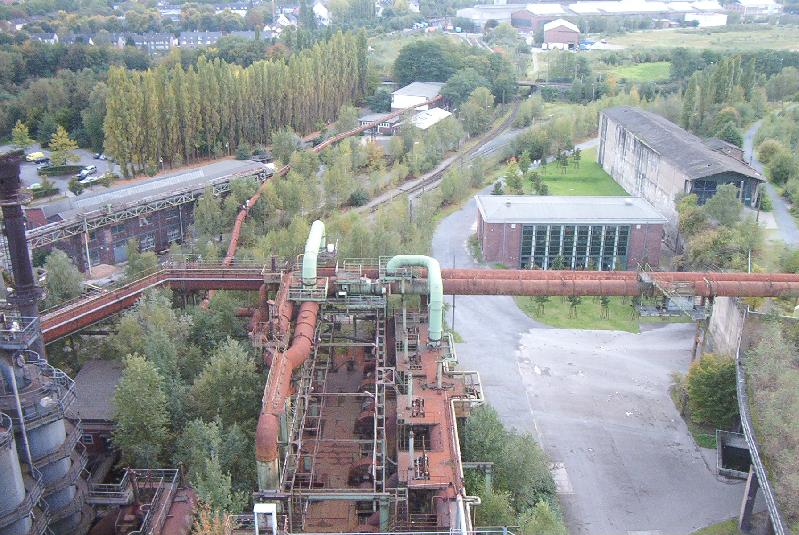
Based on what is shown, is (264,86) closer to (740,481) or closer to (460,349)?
(460,349)

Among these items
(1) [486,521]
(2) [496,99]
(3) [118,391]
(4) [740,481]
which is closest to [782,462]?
(4) [740,481]

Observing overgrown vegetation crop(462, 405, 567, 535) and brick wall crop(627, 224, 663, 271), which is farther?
brick wall crop(627, 224, 663, 271)

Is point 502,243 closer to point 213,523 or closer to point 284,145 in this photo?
point 284,145

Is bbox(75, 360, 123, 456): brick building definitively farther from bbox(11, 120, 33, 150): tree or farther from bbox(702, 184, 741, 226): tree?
bbox(11, 120, 33, 150): tree

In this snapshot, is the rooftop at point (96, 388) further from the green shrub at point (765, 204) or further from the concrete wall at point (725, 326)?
the green shrub at point (765, 204)

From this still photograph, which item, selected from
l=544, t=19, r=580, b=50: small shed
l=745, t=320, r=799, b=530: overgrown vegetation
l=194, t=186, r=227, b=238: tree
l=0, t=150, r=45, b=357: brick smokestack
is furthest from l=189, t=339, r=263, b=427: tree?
l=544, t=19, r=580, b=50: small shed

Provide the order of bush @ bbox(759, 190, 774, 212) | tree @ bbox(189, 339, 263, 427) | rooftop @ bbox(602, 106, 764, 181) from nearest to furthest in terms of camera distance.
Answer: tree @ bbox(189, 339, 263, 427)
rooftop @ bbox(602, 106, 764, 181)
bush @ bbox(759, 190, 774, 212)

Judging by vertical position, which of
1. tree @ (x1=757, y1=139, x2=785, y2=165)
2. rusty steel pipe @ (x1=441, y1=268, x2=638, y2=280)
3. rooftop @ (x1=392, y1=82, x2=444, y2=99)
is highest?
rooftop @ (x1=392, y1=82, x2=444, y2=99)

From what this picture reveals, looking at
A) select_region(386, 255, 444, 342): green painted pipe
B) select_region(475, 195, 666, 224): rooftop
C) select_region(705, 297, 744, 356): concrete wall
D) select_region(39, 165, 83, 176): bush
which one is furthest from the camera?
select_region(39, 165, 83, 176): bush
